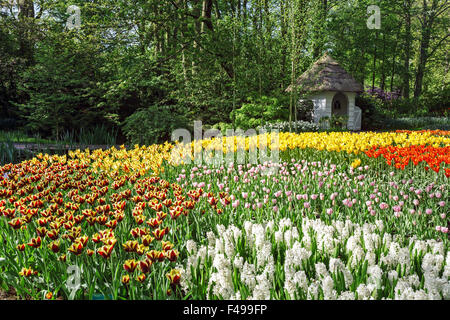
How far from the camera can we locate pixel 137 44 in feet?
47.2

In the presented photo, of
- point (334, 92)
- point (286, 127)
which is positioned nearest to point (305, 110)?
point (334, 92)

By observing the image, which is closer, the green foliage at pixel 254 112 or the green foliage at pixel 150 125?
the green foliage at pixel 150 125

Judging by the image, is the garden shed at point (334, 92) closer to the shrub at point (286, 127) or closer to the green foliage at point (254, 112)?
the shrub at point (286, 127)

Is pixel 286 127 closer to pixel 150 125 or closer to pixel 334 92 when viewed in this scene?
pixel 150 125

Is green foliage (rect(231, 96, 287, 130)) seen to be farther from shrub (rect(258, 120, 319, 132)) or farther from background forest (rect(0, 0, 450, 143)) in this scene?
shrub (rect(258, 120, 319, 132))

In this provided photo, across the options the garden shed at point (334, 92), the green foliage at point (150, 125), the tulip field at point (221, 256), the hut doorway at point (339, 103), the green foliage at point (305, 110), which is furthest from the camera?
the hut doorway at point (339, 103)

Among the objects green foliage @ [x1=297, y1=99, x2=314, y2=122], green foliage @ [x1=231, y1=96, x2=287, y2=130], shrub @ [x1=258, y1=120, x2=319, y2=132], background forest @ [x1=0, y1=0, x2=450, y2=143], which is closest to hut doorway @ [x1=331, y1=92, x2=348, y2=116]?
green foliage @ [x1=297, y1=99, x2=314, y2=122]

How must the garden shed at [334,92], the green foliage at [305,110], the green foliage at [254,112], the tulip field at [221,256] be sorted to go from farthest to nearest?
the garden shed at [334,92], the green foliage at [305,110], the green foliage at [254,112], the tulip field at [221,256]

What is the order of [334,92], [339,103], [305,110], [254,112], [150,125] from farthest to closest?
1. [339,103]
2. [334,92]
3. [305,110]
4. [254,112]
5. [150,125]

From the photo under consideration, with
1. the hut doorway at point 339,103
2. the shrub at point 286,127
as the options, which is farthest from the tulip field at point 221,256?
the hut doorway at point 339,103

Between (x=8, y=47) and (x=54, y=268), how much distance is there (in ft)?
53.4

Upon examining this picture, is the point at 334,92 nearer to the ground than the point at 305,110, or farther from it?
farther from it
